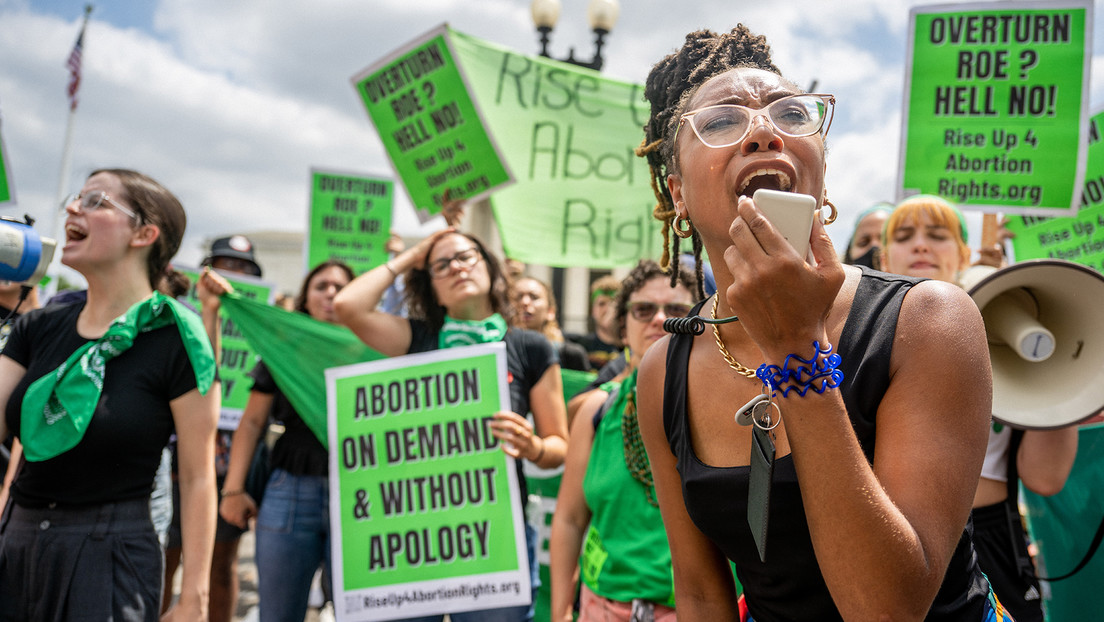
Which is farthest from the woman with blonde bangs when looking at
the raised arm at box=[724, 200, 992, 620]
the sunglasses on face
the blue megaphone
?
the blue megaphone

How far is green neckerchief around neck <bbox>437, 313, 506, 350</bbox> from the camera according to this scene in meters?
3.32

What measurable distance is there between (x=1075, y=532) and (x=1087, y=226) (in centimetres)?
212

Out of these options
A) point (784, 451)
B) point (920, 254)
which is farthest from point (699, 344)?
point (920, 254)

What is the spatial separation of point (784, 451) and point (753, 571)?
0.96ft

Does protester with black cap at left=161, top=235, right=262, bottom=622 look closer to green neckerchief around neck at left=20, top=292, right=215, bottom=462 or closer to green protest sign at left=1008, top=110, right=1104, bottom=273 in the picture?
green neckerchief around neck at left=20, top=292, right=215, bottom=462

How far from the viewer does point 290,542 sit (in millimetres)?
3299

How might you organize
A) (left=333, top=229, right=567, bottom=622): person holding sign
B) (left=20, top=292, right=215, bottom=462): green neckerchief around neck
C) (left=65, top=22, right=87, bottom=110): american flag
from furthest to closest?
1. (left=65, top=22, right=87, bottom=110): american flag
2. (left=333, top=229, right=567, bottom=622): person holding sign
3. (left=20, top=292, right=215, bottom=462): green neckerchief around neck

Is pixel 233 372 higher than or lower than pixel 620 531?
higher

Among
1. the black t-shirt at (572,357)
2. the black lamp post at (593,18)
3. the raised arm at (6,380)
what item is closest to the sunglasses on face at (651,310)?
the raised arm at (6,380)

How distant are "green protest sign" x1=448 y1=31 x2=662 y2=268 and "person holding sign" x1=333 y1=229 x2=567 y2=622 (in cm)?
131

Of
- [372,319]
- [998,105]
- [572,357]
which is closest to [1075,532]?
[998,105]

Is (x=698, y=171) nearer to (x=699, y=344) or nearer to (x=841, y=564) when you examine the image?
(x=699, y=344)

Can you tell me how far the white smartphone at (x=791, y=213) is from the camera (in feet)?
2.84

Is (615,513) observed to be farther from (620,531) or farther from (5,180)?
(5,180)
